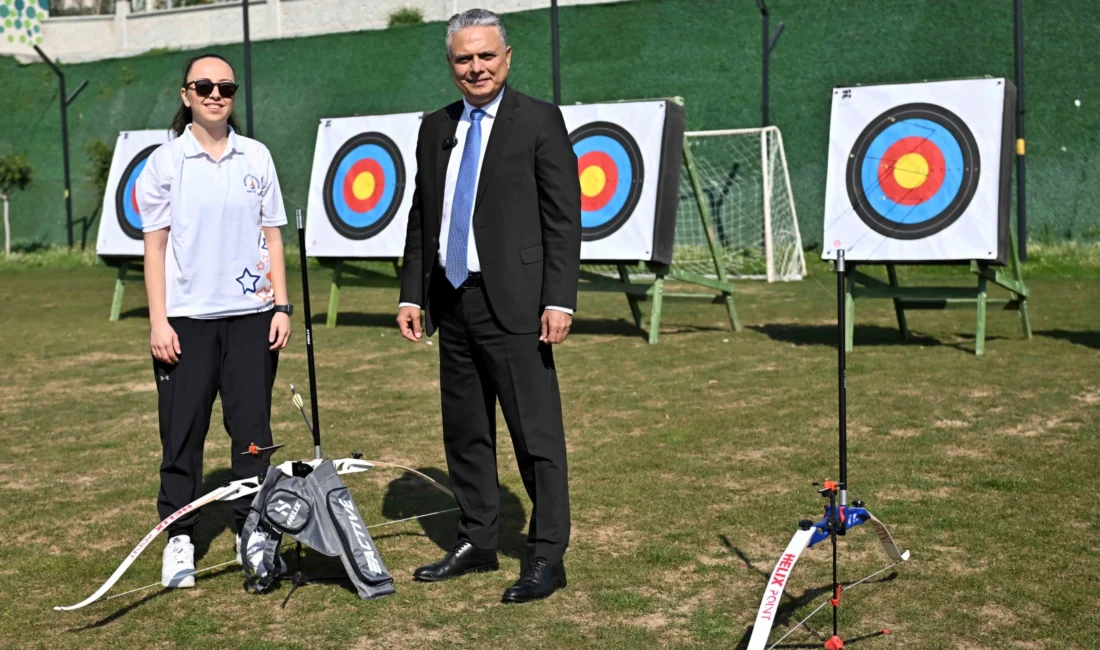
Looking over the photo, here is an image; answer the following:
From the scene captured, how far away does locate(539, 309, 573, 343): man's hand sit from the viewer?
375cm

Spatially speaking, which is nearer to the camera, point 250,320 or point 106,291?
point 250,320

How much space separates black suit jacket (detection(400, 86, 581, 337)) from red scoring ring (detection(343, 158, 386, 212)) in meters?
7.38

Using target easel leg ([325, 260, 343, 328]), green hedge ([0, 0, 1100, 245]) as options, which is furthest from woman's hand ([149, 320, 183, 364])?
green hedge ([0, 0, 1100, 245])

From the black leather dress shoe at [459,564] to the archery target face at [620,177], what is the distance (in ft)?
18.0

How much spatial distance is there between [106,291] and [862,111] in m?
9.00

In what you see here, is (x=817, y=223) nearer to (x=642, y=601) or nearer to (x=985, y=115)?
(x=985, y=115)

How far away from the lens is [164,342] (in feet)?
13.0

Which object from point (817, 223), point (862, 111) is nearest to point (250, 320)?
point (862, 111)

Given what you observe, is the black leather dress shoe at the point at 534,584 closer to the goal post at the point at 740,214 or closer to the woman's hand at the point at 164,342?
the woman's hand at the point at 164,342

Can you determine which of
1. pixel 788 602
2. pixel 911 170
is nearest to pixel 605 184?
pixel 911 170

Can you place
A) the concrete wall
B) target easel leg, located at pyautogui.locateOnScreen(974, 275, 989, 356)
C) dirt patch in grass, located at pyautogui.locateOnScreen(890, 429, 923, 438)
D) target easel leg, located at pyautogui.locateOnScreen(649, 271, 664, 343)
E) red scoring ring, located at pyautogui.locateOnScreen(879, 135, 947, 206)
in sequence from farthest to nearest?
the concrete wall < target easel leg, located at pyautogui.locateOnScreen(649, 271, 664, 343) < red scoring ring, located at pyautogui.locateOnScreen(879, 135, 947, 206) < target easel leg, located at pyautogui.locateOnScreen(974, 275, 989, 356) < dirt patch in grass, located at pyautogui.locateOnScreen(890, 429, 923, 438)

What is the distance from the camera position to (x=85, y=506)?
5000 millimetres

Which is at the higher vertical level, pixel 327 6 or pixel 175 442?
pixel 327 6

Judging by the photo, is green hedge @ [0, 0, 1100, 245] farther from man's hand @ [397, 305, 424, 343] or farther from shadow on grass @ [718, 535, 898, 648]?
man's hand @ [397, 305, 424, 343]
